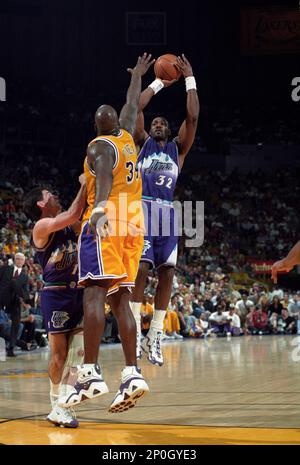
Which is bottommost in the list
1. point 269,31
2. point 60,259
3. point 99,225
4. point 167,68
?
point 60,259

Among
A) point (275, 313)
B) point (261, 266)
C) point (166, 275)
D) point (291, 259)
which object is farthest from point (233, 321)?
point (291, 259)

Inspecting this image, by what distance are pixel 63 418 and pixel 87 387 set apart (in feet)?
2.46

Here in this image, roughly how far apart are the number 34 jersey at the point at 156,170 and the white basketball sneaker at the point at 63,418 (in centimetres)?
216

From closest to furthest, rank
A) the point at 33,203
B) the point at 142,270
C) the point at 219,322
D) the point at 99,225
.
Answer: the point at 99,225 → the point at 33,203 → the point at 142,270 → the point at 219,322

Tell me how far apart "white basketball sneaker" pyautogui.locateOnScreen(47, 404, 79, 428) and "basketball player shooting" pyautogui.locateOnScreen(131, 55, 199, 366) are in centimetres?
131

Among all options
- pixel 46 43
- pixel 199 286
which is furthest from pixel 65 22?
pixel 199 286

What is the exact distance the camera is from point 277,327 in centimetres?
2045

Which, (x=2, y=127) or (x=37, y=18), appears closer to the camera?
(x=2, y=127)

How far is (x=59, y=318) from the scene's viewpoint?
5949mm

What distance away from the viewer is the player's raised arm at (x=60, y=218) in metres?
5.42

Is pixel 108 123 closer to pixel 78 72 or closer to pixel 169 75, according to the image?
→ pixel 169 75

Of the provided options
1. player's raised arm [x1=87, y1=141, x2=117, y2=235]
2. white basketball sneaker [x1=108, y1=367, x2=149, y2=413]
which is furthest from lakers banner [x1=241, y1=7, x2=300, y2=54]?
white basketball sneaker [x1=108, y1=367, x2=149, y2=413]

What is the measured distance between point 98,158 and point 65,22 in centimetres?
2400

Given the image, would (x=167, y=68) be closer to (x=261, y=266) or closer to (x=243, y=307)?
(x=243, y=307)
